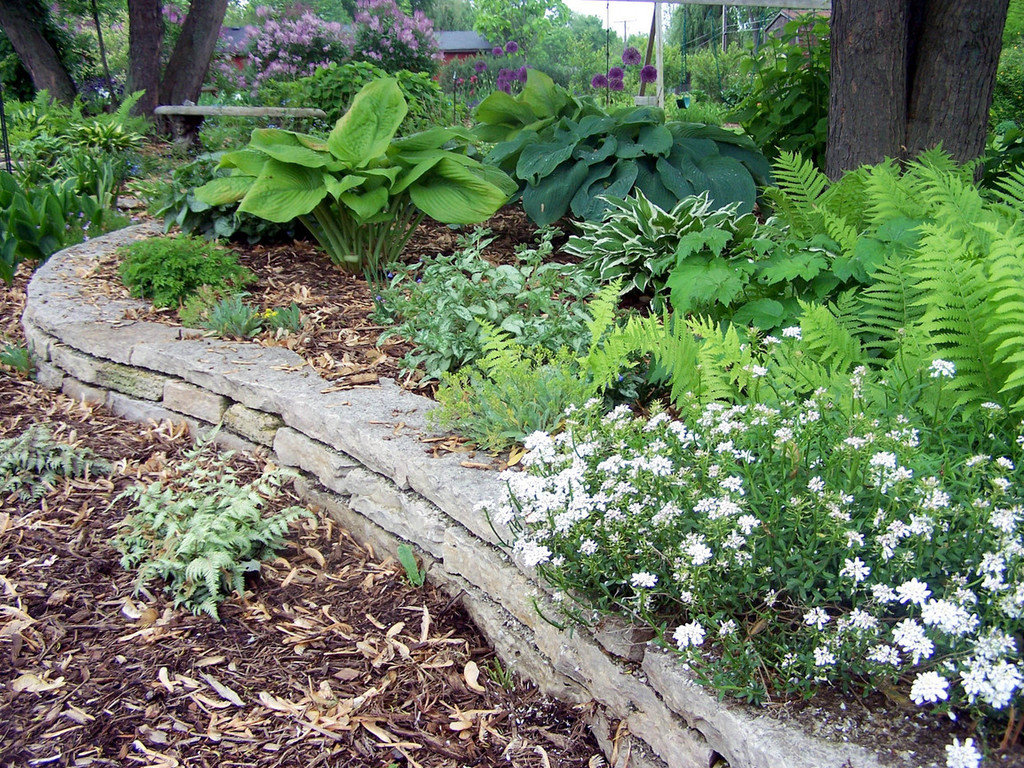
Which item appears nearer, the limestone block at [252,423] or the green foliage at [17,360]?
the limestone block at [252,423]

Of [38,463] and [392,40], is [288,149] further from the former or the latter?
[392,40]

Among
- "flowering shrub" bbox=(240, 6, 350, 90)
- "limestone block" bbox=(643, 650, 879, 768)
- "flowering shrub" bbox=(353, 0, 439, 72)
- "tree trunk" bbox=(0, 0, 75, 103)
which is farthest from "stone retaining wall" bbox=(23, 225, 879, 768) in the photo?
"flowering shrub" bbox=(240, 6, 350, 90)

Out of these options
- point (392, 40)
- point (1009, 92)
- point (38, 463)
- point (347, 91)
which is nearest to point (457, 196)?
point (38, 463)

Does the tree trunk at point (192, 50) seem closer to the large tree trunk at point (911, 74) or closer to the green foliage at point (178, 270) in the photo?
the green foliage at point (178, 270)

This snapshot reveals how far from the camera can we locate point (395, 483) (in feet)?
8.30

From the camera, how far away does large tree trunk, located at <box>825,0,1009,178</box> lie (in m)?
3.60

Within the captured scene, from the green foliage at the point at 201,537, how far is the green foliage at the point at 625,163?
2.17 meters

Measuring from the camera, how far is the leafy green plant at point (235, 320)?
3.47 m

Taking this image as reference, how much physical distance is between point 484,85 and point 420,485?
1560cm

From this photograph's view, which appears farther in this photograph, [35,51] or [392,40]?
[392,40]

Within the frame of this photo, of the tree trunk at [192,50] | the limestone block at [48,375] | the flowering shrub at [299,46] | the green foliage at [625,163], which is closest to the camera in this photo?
the limestone block at [48,375]

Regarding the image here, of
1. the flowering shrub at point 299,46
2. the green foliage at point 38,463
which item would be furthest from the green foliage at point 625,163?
the flowering shrub at point 299,46

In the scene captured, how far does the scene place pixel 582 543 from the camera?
5.42ft

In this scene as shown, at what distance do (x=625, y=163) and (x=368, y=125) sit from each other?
133 centimetres
